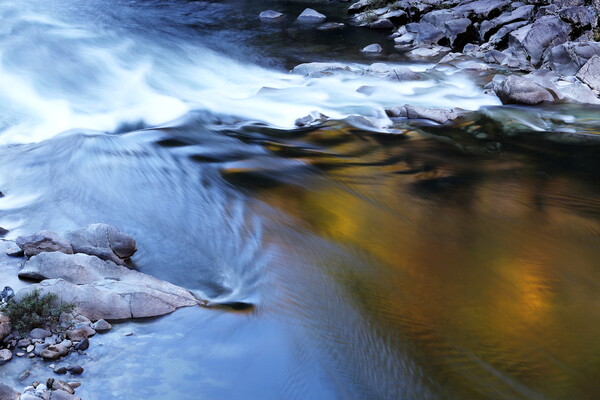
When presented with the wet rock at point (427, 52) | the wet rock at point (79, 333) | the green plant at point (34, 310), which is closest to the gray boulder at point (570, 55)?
the wet rock at point (427, 52)

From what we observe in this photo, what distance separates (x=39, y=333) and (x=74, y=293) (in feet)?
1.34

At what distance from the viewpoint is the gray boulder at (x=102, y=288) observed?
4.48m

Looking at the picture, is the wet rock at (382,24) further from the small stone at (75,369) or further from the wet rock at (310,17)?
the small stone at (75,369)

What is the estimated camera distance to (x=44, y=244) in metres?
5.20

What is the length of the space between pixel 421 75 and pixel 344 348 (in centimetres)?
963

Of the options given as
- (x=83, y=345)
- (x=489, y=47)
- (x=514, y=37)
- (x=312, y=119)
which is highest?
(x=83, y=345)

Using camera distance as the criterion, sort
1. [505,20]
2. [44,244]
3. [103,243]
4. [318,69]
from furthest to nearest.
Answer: [505,20], [318,69], [103,243], [44,244]

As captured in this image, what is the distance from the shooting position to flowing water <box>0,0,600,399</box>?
4.21m

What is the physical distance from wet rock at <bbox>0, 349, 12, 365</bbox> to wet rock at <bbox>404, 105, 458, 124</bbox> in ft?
25.2

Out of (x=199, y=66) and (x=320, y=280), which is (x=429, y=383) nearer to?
(x=320, y=280)

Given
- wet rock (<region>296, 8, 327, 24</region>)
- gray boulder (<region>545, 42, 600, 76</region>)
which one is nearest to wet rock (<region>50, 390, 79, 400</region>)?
gray boulder (<region>545, 42, 600, 76</region>)

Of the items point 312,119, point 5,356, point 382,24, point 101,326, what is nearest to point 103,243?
point 101,326

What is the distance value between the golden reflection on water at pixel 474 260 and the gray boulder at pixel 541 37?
6391 mm

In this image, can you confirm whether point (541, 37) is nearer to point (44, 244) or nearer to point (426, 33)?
point (426, 33)
